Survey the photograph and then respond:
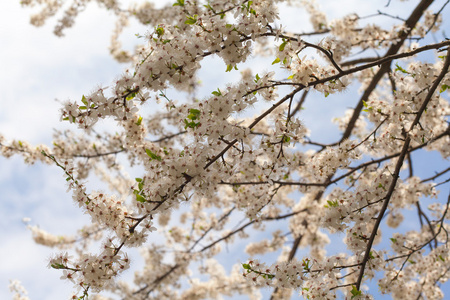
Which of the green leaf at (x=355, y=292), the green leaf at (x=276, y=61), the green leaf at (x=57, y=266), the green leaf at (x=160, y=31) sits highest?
the green leaf at (x=160, y=31)

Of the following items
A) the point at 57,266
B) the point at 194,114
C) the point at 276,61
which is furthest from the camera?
the point at 276,61

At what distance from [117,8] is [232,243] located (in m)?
7.55

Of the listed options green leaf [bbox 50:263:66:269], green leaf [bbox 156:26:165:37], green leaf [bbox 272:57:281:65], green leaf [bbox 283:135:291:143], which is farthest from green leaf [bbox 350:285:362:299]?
green leaf [bbox 156:26:165:37]

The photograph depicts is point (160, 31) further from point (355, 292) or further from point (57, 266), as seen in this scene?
point (355, 292)

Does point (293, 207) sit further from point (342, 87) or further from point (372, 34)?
point (342, 87)

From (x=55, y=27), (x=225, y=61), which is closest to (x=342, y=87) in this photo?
(x=225, y=61)

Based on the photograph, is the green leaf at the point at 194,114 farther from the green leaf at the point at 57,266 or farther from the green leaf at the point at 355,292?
the green leaf at the point at 355,292

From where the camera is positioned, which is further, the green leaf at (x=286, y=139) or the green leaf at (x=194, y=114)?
the green leaf at (x=286, y=139)

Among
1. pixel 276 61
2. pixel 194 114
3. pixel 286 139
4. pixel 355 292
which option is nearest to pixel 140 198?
pixel 194 114

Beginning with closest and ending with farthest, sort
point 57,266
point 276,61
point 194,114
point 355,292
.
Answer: point 57,266
point 194,114
point 355,292
point 276,61

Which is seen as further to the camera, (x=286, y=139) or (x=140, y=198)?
(x=286, y=139)

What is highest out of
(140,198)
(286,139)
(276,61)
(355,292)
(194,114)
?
(276,61)

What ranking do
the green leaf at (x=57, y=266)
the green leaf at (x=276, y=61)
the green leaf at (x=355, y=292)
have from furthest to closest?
the green leaf at (x=276, y=61) < the green leaf at (x=355, y=292) < the green leaf at (x=57, y=266)

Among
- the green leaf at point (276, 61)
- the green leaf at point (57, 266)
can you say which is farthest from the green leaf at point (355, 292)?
the green leaf at point (57, 266)
